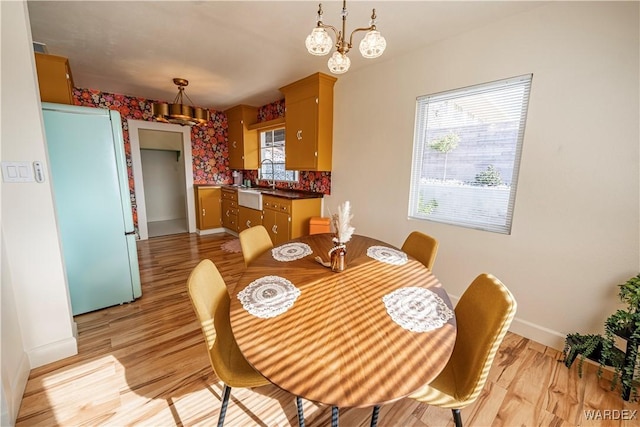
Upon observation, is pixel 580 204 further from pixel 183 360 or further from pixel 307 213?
pixel 183 360

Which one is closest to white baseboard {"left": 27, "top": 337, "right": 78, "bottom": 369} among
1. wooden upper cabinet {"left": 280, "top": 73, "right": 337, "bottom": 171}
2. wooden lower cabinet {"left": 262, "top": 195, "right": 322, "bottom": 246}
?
wooden lower cabinet {"left": 262, "top": 195, "right": 322, "bottom": 246}

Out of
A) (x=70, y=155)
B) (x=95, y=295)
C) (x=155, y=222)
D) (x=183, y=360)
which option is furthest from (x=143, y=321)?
(x=155, y=222)

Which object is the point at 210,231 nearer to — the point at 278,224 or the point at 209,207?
the point at 209,207

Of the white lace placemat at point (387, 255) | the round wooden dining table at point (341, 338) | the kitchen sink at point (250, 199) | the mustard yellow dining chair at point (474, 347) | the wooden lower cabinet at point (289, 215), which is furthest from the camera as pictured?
Result: the kitchen sink at point (250, 199)

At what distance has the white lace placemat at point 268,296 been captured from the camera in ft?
3.31

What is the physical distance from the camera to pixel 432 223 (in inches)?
95.7

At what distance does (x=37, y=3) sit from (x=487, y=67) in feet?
11.1

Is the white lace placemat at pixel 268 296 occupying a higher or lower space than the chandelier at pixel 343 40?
lower

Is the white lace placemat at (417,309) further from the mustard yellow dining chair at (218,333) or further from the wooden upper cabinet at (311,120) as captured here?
the wooden upper cabinet at (311,120)

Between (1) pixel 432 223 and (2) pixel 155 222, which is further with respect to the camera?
(2) pixel 155 222

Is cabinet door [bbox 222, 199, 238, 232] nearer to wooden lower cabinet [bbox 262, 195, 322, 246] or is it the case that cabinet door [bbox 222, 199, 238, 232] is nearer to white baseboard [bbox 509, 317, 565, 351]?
wooden lower cabinet [bbox 262, 195, 322, 246]

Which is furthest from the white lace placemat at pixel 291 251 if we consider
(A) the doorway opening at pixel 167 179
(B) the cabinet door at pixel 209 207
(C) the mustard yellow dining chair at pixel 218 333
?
(A) the doorway opening at pixel 167 179

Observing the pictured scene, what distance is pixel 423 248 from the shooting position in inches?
70.7

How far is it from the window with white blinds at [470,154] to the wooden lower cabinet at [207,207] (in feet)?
12.6
